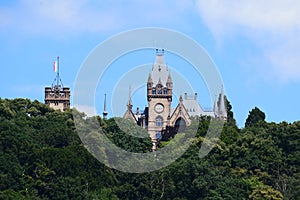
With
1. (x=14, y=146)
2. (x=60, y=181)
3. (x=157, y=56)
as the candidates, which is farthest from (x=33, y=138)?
(x=157, y=56)

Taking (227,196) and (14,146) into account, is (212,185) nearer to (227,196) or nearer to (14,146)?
(227,196)

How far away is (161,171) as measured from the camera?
72000 millimetres

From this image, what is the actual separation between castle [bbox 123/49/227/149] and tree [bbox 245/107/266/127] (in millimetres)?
6975

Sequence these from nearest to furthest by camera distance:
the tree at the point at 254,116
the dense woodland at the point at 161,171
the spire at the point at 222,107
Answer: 1. the dense woodland at the point at 161,171
2. the tree at the point at 254,116
3. the spire at the point at 222,107

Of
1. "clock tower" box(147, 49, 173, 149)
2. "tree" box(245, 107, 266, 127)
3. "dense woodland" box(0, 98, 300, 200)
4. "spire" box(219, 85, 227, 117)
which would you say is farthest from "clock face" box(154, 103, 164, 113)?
"dense woodland" box(0, 98, 300, 200)

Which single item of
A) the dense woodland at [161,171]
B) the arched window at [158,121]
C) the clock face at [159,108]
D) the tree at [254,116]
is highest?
the clock face at [159,108]

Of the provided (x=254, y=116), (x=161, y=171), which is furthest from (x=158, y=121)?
(x=161, y=171)

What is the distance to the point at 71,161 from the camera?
7244 cm

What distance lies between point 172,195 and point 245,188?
4694 mm

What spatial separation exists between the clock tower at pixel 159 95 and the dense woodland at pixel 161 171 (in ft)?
86.0

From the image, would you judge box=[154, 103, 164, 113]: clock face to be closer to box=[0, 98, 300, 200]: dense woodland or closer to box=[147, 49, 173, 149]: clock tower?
box=[147, 49, 173, 149]: clock tower

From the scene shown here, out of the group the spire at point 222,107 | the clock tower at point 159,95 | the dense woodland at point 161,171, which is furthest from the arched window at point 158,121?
the dense woodland at point 161,171

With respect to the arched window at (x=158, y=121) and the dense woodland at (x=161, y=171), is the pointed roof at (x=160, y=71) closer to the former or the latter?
the arched window at (x=158, y=121)

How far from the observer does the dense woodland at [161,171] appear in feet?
227
